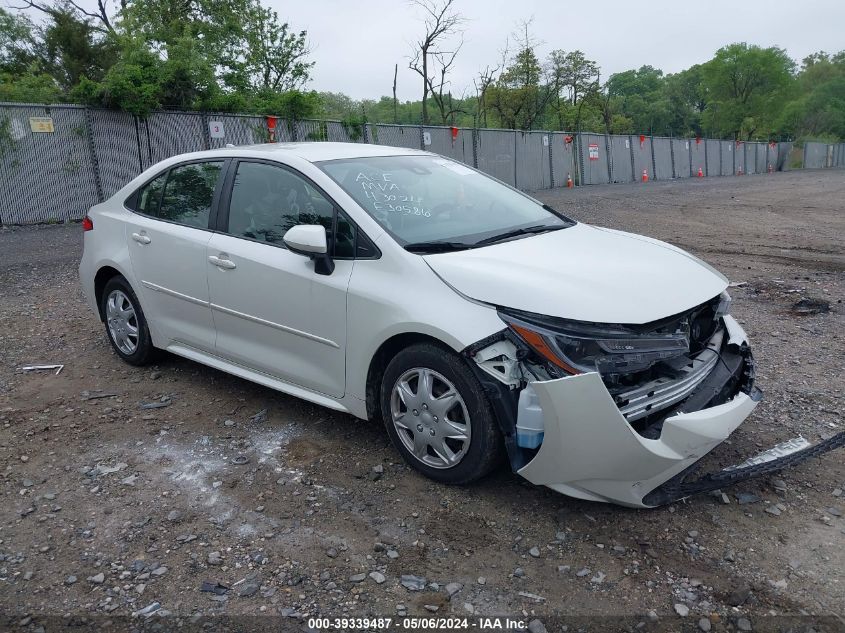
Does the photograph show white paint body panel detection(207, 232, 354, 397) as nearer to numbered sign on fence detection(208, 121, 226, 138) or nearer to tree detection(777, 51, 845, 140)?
numbered sign on fence detection(208, 121, 226, 138)

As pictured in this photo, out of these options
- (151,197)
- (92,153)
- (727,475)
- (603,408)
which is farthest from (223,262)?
(92,153)

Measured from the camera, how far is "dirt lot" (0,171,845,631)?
2682 mm

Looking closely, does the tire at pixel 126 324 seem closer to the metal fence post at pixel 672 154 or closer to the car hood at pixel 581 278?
the car hood at pixel 581 278

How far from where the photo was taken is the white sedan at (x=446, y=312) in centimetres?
298

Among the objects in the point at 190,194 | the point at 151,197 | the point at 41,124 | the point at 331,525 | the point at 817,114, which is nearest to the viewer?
the point at 331,525

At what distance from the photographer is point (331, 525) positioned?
10.5ft

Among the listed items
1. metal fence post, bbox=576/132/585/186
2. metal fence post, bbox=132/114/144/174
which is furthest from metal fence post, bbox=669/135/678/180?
metal fence post, bbox=132/114/144/174

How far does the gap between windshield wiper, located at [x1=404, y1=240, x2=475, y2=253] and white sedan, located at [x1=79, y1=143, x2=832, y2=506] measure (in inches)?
0.5

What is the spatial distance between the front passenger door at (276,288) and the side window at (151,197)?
0.83 meters

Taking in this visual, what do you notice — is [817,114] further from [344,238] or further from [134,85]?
[344,238]

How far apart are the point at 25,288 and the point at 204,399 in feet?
16.4

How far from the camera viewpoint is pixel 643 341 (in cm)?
306

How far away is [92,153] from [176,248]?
13161mm

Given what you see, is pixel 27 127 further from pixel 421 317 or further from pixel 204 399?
pixel 421 317
